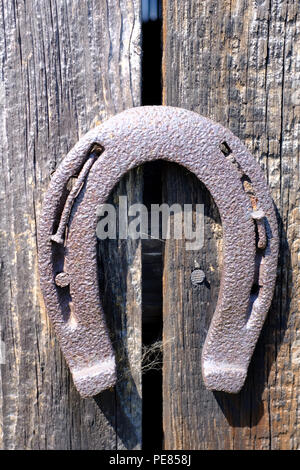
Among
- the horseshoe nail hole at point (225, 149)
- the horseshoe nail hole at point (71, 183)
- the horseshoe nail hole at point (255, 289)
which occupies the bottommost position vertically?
the horseshoe nail hole at point (255, 289)

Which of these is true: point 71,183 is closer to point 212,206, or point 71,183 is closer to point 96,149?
point 96,149

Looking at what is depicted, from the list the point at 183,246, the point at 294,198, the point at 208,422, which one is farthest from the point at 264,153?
→ the point at 208,422

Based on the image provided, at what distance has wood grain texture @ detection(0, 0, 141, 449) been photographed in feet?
2.55

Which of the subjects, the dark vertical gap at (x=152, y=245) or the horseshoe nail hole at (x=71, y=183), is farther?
the dark vertical gap at (x=152, y=245)

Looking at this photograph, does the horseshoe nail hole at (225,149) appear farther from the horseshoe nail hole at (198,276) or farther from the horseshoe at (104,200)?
the horseshoe nail hole at (198,276)

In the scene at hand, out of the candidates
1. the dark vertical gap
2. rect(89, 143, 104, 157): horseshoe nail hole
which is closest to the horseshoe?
rect(89, 143, 104, 157): horseshoe nail hole

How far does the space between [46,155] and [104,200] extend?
0.17m

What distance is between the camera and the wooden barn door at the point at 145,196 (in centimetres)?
79

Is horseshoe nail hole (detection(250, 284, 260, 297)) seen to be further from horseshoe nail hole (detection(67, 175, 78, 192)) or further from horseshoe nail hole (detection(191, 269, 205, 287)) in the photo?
horseshoe nail hole (detection(67, 175, 78, 192))

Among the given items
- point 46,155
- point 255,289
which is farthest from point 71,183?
point 255,289

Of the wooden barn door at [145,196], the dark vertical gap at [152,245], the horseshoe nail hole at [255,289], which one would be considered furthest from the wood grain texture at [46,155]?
the horseshoe nail hole at [255,289]

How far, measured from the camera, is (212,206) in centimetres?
85

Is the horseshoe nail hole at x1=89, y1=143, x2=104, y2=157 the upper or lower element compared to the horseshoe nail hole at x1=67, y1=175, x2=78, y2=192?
upper

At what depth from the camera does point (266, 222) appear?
0.80 m
